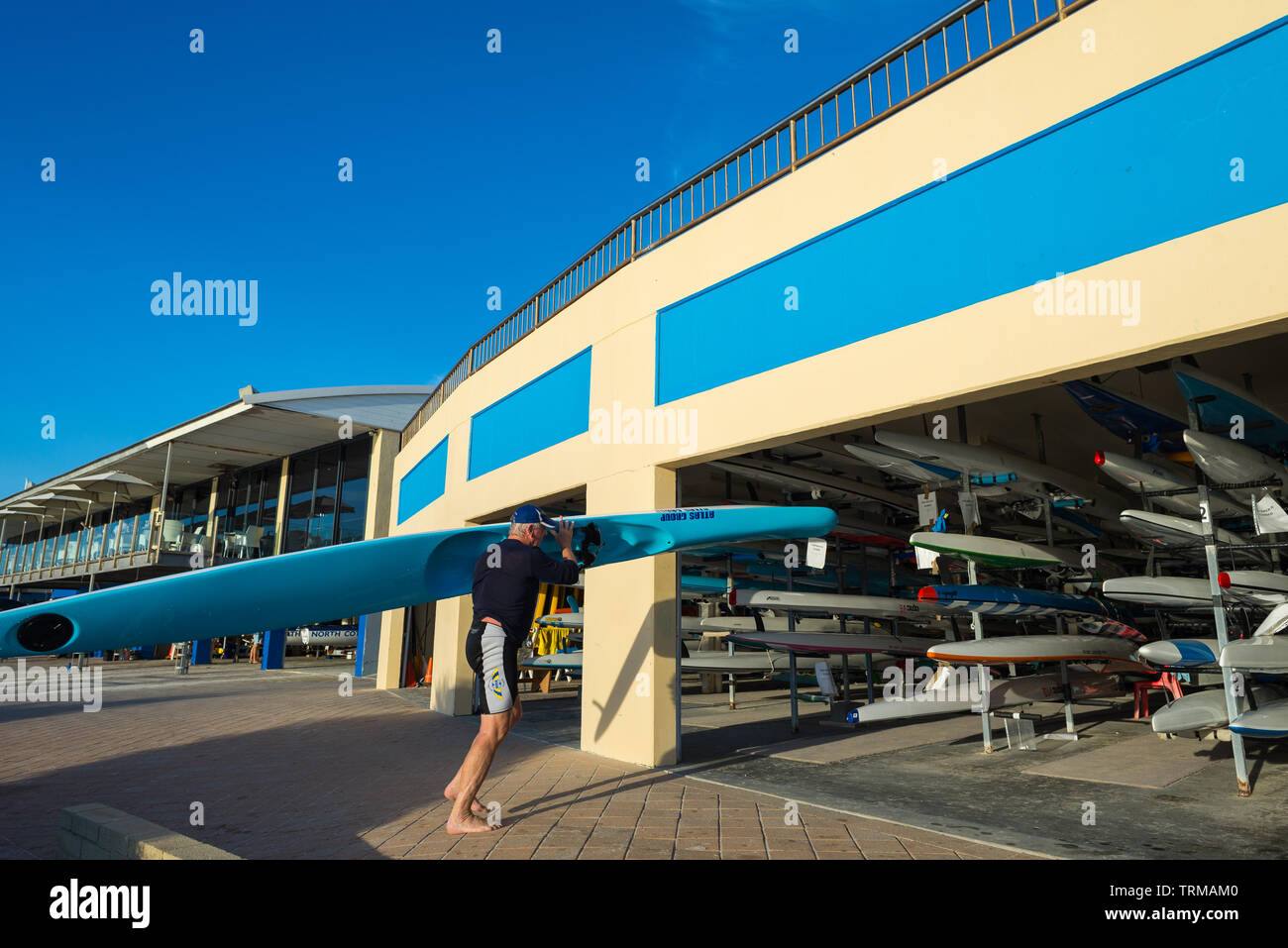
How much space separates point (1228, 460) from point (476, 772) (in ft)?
21.1

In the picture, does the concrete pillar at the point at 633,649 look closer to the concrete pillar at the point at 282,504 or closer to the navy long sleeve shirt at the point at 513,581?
the navy long sleeve shirt at the point at 513,581

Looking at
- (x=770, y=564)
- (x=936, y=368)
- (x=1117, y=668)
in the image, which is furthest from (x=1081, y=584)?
(x=936, y=368)

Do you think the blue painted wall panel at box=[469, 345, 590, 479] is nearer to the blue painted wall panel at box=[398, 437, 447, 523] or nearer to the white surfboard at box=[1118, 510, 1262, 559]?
the blue painted wall panel at box=[398, 437, 447, 523]

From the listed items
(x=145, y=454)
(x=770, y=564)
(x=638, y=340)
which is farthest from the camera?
(x=145, y=454)

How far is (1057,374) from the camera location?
453 cm

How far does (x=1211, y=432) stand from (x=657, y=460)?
4.89m

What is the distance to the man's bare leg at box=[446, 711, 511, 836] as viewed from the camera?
4051 millimetres

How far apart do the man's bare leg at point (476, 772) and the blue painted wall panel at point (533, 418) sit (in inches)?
186

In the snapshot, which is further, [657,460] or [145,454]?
[145,454]

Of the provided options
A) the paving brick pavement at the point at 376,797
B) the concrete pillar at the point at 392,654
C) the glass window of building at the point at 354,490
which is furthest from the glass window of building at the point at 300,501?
the paving brick pavement at the point at 376,797

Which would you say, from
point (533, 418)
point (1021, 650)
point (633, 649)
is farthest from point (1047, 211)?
point (533, 418)
